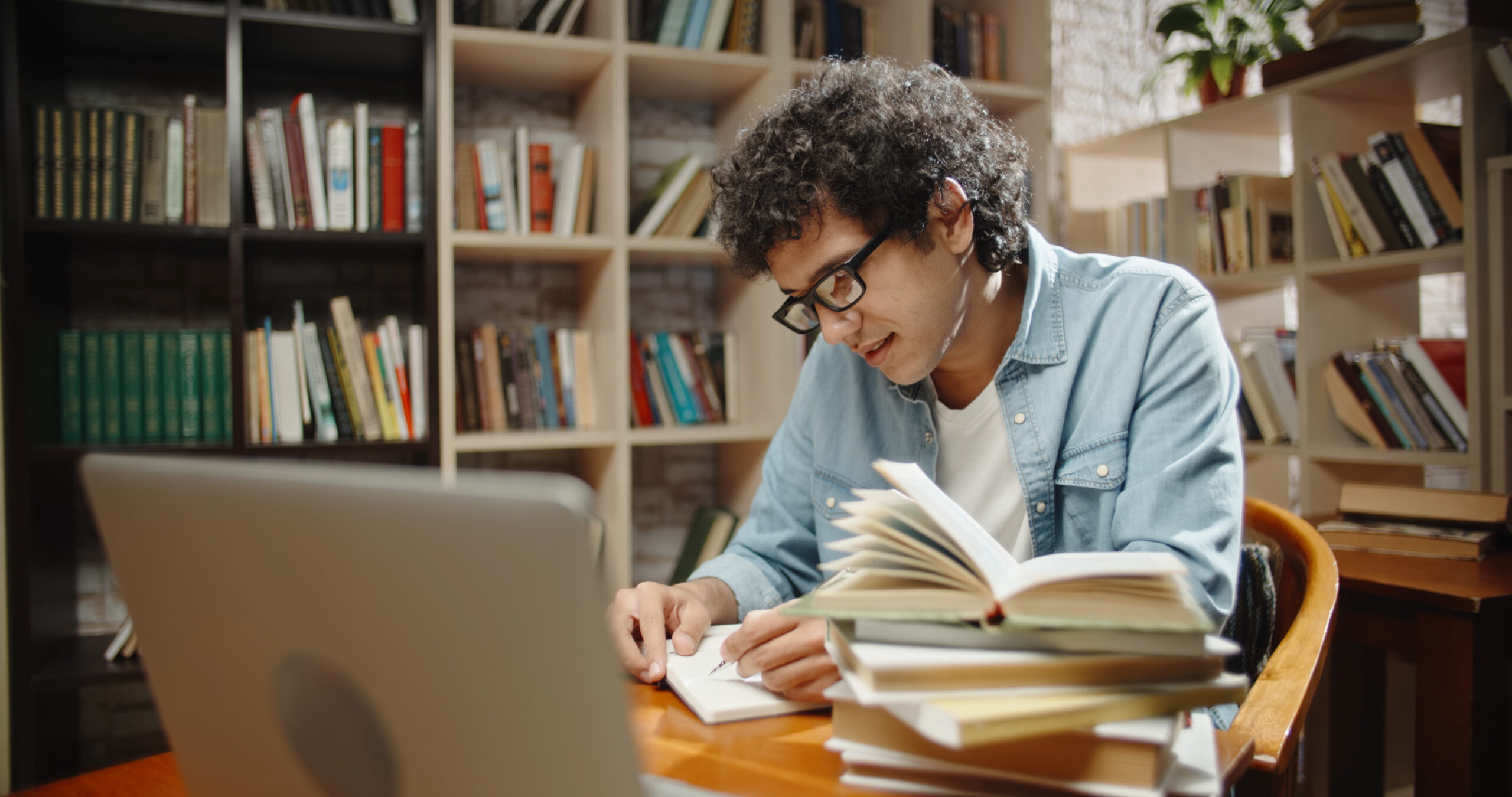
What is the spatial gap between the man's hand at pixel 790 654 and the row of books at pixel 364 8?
185cm

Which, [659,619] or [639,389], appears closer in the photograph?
[659,619]

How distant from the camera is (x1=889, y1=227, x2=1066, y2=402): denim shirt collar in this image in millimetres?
1134

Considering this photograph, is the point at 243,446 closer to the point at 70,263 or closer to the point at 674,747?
the point at 70,263

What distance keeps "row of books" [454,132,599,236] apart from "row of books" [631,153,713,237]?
16 cm

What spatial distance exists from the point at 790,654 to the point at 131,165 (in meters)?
1.92

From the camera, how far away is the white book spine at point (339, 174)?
2012 millimetres

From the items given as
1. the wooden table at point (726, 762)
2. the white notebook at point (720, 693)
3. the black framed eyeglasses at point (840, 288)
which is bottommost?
the wooden table at point (726, 762)

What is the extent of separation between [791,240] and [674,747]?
2.03 feet

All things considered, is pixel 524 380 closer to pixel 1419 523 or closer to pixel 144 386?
pixel 144 386

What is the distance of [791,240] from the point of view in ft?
3.54

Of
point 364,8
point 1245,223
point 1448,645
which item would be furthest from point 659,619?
point 1245,223

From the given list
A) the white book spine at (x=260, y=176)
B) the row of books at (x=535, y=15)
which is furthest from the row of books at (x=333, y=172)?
the row of books at (x=535, y=15)

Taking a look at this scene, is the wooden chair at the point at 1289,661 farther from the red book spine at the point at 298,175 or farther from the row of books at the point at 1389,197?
the red book spine at the point at 298,175

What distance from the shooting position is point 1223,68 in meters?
2.61
